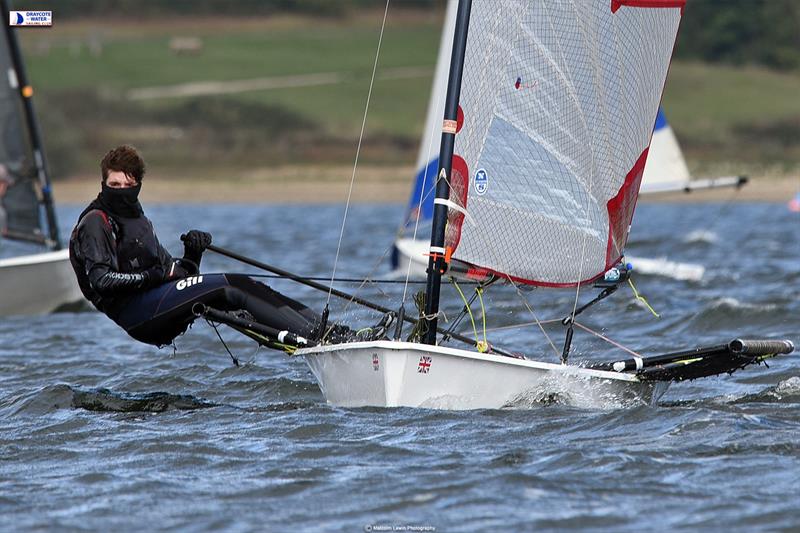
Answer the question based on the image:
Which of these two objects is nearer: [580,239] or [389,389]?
[389,389]

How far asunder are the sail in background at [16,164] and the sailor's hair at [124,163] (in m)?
5.63

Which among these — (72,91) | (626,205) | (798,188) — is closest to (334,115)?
(72,91)

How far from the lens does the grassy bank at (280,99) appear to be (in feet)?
141

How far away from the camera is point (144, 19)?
63250 mm

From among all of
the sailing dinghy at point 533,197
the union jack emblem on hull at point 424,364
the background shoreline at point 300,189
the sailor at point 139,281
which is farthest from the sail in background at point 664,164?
the background shoreline at point 300,189

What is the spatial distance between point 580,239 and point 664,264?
799cm

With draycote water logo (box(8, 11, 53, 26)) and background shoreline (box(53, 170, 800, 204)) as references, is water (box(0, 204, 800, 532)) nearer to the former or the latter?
draycote water logo (box(8, 11, 53, 26))

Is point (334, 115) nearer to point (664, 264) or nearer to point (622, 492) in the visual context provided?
point (664, 264)

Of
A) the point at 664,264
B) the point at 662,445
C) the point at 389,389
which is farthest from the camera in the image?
the point at 664,264

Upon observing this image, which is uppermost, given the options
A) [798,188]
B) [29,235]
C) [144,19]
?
[144,19]

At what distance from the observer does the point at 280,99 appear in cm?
5056

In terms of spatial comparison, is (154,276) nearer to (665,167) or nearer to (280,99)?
(665,167)

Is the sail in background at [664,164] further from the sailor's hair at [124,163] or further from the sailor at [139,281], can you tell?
the sailor's hair at [124,163]

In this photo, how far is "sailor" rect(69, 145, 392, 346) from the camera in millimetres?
6820
